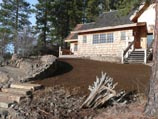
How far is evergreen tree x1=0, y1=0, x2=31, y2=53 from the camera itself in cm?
5088

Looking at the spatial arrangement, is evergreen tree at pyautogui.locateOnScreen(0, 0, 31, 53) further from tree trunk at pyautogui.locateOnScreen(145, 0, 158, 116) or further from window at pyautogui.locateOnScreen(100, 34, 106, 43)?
tree trunk at pyautogui.locateOnScreen(145, 0, 158, 116)

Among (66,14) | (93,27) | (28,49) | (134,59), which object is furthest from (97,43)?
(66,14)

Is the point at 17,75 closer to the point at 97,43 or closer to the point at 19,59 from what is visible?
the point at 19,59

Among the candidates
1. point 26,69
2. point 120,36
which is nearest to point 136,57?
point 120,36

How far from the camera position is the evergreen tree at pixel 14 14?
167ft

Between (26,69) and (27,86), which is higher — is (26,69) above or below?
above

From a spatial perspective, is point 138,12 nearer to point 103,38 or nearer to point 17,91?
point 103,38

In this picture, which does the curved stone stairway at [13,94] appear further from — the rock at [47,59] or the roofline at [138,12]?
the roofline at [138,12]

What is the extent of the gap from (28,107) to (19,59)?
22.5 ft

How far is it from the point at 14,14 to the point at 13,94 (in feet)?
140

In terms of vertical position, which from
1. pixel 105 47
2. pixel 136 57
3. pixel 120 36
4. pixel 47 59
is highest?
pixel 120 36

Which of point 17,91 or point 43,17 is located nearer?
point 17,91

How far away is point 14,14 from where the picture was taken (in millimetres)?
51844

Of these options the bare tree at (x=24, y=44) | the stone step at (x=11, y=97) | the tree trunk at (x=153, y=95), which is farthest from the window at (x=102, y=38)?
the tree trunk at (x=153, y=95)
